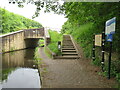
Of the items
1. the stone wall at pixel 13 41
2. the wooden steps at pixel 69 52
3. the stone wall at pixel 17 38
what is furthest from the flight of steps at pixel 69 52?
the stone wall at pixel 13 41

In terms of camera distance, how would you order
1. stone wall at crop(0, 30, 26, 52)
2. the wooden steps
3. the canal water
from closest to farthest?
the canal water, the wooden steps, stone wall at crop(0, 30, 26, 52)

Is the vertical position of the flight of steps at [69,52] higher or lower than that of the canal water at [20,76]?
higher

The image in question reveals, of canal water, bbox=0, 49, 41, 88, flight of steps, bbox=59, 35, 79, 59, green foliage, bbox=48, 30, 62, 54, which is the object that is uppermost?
green foliage, bbox=48, 30, 62, 54

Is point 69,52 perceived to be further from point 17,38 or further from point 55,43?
point 17,38

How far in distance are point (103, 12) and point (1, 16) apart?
74.8ft

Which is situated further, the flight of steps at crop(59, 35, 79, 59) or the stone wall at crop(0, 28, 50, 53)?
the stone wall at crop(0, 28, 50, 53)

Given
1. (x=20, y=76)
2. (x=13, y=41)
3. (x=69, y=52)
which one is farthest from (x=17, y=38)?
(x=20, y=76)

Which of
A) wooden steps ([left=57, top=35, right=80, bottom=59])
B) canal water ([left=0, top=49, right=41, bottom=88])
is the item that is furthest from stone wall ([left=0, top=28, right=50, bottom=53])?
canal water ([left=0, top=49, right=41, bottom=88])

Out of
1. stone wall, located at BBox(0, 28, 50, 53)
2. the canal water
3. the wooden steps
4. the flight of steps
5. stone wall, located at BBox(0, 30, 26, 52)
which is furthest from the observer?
stone wall, located at BBox(0, 30, 26, 52)

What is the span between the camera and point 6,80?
6.55 meters

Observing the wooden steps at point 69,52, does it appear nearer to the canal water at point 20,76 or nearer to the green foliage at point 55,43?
the green foliage at point 55,43

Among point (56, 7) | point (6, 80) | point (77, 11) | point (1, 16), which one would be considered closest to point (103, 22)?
point (77, 11)

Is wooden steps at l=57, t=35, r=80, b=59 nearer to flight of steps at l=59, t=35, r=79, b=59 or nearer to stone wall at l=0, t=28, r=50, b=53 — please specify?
flight of steps at l=59, t=35, r=79, b=59

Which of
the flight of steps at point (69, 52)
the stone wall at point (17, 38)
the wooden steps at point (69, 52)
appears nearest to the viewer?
the wooden steps at point (69, 52)
